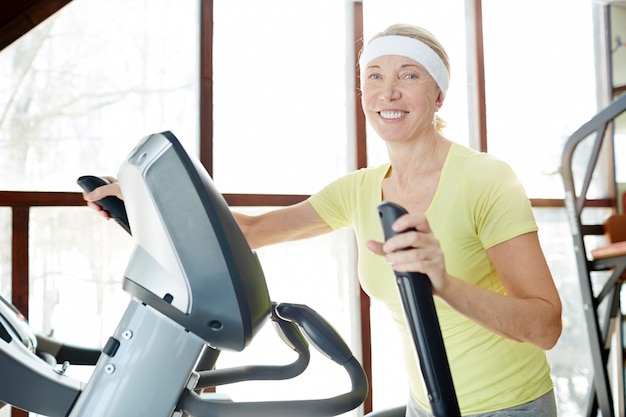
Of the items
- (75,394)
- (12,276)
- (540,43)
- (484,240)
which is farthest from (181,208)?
(540,43)

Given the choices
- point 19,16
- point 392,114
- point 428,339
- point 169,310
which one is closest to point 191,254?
point 169,310

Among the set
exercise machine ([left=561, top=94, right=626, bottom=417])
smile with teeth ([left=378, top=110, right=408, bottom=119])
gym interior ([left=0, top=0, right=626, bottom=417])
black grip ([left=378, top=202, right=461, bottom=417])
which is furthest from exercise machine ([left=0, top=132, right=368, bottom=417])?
exercise machine ([left=561, top=94, right=626, bottom=417])

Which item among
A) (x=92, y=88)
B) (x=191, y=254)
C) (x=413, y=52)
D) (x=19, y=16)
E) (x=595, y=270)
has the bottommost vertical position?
(x=595, y=270)

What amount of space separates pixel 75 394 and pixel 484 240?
828mm

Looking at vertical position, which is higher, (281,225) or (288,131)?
(288,131)

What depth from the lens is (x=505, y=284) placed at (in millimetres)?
1235

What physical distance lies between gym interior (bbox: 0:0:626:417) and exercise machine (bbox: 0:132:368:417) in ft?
5.28

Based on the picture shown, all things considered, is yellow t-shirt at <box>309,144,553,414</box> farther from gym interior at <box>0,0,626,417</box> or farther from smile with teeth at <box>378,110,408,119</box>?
gym interior at <box>0,0,626,417</box>

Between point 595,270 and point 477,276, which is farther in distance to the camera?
point 595,270

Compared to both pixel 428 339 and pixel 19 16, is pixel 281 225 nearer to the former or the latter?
pixel 428 339

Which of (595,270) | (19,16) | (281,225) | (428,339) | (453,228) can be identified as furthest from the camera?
(595,270)

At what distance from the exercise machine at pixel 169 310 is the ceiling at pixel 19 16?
2.16 metres

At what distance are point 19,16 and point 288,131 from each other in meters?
1.28

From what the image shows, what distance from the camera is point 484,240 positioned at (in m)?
1.29
